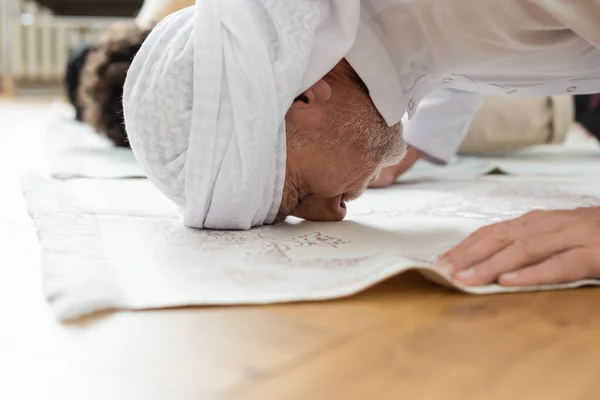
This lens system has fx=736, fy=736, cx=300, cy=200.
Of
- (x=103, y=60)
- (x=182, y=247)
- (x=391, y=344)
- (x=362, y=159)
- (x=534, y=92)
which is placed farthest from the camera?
(x=103, y=60)

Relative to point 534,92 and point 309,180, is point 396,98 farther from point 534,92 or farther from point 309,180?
point 534,92

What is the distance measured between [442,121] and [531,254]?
2.68ft

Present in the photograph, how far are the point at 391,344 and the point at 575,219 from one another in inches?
11.8

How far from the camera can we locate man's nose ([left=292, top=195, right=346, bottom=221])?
103cm

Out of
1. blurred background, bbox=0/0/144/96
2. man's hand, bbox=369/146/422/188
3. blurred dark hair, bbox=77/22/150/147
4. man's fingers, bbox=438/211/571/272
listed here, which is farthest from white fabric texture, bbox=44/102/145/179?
blurred background, bbox=0/0/144/96

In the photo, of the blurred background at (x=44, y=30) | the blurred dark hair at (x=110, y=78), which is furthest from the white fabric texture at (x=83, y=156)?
the blurred background at (x=44, y=30)

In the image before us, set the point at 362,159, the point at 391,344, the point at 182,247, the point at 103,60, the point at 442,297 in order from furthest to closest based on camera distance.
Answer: the point at 103,60
the point at 362,159
the point at 182,247
the point at 442,297
the point at 391,344

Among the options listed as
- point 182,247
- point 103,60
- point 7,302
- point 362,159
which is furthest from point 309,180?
point 103,60

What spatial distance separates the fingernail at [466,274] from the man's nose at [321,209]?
0.31 metres

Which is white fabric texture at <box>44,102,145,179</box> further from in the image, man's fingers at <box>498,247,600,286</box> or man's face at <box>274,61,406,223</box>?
man's fingers at <box>498,247,600,286</box>

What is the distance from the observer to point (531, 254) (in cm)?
75

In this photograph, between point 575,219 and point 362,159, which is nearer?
point 575,219

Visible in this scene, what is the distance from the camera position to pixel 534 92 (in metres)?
1.15

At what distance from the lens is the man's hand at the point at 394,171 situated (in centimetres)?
148
